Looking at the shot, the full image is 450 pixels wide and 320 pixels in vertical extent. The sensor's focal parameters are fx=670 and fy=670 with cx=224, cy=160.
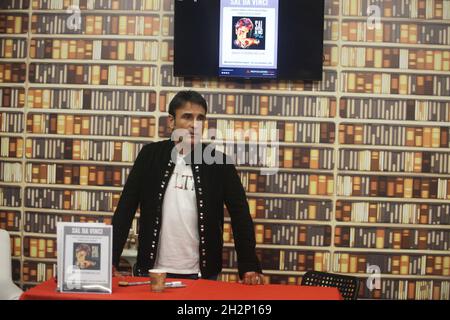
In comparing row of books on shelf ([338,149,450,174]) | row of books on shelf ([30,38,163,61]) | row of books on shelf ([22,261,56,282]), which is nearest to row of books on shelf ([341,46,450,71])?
row of books on shelf ([338,149,450,174])

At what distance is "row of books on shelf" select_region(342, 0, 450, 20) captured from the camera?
492 centimetres

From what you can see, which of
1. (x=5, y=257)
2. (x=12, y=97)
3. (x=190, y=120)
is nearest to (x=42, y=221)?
(x=5, y=257)

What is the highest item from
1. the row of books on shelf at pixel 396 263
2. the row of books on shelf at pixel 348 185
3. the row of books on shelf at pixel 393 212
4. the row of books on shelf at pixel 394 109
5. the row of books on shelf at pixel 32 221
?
the row of books on shelf at pixel 394 109

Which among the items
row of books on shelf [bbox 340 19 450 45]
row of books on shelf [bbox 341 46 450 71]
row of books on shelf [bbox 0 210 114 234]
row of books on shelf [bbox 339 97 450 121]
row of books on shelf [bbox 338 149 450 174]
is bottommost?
row of books on shelf [bbox 0 210 114 234]

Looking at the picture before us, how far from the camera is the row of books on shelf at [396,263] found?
Result: 195 inches

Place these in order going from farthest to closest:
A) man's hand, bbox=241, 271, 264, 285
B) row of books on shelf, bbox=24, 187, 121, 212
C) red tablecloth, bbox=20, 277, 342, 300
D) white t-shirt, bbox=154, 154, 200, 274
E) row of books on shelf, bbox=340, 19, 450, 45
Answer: row of books on shelf, bbox=24, 187, 121, 212, row of books on shelf, bbox=340, 19, 450, 45, white t-shirt, bbox=154, 154, 200, 274, man's hand, bbox=241, 271, 264, 285, red tablecloth, bbox=20, 277, 342, 300

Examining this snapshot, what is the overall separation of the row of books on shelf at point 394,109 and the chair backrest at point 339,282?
4.32 feet

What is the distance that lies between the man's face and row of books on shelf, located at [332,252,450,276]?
67.0 inches

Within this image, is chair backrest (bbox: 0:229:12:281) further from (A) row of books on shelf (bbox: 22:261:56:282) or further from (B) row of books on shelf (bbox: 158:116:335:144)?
(B) row of books on shelf (bbox: 158:116:335:144)

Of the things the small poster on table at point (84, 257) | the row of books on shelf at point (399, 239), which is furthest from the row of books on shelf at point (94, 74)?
the small poster on table at point (84, 257)

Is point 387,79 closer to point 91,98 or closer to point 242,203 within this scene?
point 242,203

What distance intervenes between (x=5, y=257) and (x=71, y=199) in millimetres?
669

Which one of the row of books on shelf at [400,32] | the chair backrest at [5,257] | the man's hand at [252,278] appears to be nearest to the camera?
the man's hand at [252,278]

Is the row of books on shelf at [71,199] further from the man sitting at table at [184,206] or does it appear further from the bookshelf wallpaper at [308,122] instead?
the man sitting at table at [184,206]
